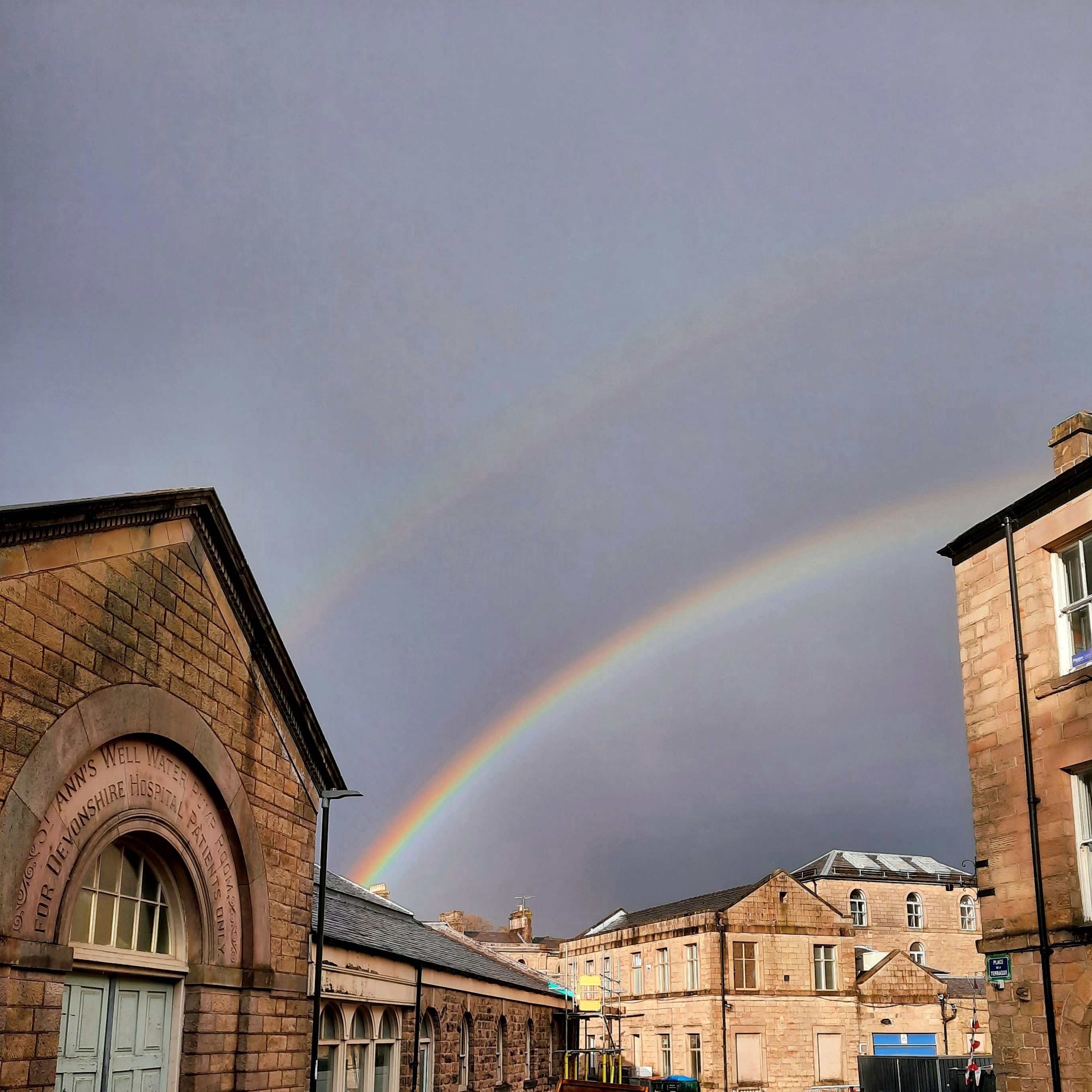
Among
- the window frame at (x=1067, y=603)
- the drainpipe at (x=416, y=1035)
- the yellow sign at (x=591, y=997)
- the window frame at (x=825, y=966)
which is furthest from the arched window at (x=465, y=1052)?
the yellow sign at (x=591, y=997)

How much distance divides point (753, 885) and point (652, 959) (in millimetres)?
6829

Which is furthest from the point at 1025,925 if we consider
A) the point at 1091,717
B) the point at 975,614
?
the point at 975,614

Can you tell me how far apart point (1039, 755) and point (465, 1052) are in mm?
16504

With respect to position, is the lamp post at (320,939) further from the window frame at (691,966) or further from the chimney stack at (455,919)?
the chimney stack at (455,919)

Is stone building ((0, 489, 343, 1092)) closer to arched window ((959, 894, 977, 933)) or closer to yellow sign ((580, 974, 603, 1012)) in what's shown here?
yellow sign ((580, 974, 603, 1012))

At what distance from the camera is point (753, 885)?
49188 millimetres

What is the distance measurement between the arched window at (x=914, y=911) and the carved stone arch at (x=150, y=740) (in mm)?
56508

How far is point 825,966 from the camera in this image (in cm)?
4853

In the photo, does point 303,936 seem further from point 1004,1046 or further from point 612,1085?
point 612,1085

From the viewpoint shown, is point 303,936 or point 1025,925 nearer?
point 303,936

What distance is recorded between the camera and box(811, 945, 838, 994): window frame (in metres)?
48.1

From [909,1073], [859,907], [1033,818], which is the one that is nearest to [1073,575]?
[1033,818]

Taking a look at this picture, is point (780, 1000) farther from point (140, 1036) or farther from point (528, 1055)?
point (140, 1036)

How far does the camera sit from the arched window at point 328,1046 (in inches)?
688
